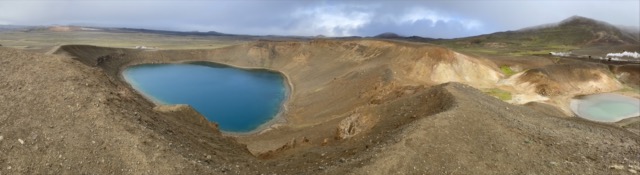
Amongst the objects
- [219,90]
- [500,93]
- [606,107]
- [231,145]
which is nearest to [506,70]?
[606,107]

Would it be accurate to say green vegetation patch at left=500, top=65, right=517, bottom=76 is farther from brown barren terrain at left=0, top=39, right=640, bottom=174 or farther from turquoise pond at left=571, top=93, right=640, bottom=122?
brown barren terrain at left=0, top=39, right=640, bottom=174

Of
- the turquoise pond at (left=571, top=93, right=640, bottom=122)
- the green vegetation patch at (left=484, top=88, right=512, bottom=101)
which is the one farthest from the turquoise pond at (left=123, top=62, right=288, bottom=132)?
the turquoise pond at (left=571, top=93, right=640, bottom=122)

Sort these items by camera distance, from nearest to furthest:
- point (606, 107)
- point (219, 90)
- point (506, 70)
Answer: point (606, 107) < point (506, 70) < point (219, 90)

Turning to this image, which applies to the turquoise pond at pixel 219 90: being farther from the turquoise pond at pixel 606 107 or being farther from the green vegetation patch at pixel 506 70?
the turquoise pond at pixel 606 107

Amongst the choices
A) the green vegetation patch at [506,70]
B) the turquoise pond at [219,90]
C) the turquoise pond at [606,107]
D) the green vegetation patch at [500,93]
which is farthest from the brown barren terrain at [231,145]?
the green vegetation patch at [506,70]

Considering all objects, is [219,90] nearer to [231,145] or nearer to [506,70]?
[506,70]

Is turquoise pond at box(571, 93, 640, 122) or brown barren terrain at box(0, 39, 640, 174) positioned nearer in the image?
brown barren terrain at box(0, 39, 640, 174)
